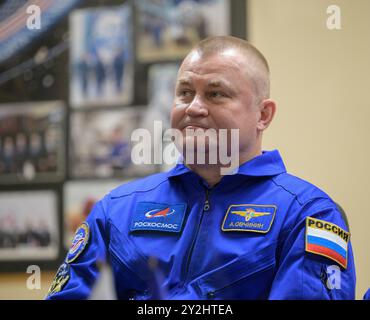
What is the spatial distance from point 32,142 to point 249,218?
119 centimetres

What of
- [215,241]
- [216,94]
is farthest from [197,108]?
[215,241]

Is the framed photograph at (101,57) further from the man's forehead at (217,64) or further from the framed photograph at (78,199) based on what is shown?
the man's forehead at (217,64)

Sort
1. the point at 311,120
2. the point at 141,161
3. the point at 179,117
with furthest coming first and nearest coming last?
the point at 141,161, the point at 311,120, the point at 179,117

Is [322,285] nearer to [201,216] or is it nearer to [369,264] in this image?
[201,216]

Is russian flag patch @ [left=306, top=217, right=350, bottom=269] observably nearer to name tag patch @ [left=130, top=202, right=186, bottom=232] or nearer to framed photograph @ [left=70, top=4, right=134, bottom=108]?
name tag patch @ [left=130, top=202, right=186, bottom=232]

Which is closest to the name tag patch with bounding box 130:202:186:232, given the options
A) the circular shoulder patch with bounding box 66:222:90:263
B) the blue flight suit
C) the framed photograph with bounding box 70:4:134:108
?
the blue flight suit

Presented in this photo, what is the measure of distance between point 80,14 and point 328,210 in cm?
131

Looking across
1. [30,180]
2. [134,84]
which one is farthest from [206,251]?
[30,180]

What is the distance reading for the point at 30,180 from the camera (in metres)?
Answer: 1.91

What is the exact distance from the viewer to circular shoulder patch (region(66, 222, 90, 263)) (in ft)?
3.48

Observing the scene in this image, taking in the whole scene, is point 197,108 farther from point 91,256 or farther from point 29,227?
point 29,227

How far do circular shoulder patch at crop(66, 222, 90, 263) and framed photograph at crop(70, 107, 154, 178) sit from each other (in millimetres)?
721
